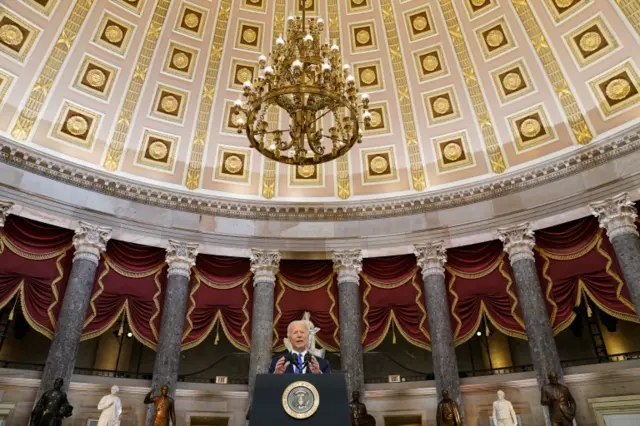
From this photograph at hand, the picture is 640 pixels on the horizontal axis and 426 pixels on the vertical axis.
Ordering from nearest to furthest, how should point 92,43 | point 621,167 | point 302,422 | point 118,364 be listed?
point 302,422
point 621,167
point 92,43
point 118,364

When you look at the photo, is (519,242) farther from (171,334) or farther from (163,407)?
(163,407)

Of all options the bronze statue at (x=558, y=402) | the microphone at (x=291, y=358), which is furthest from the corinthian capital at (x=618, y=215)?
the microphone at (x=291, y=358)

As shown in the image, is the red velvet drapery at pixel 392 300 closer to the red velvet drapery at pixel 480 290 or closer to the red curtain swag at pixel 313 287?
the red curtain swag at pixel 313 287

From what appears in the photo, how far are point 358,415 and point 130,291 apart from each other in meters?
7.69

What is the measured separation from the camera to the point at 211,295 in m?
16.1

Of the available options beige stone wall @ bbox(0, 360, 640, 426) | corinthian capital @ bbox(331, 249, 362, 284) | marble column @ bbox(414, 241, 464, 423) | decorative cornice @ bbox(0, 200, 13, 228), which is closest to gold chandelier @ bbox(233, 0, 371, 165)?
corinthian capital @ bbox(331, 249, 362, 284)

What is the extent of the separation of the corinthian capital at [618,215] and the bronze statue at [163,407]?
41.4 ft

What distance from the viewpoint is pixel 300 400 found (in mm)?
4387

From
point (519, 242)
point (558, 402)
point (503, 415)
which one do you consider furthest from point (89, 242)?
point (558, 402)

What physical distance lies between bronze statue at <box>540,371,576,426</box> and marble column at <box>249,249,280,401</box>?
7.28 metres

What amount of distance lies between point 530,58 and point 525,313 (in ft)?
27.0

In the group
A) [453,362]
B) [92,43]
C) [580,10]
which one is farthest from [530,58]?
[92,43]

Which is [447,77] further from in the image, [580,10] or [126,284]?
[126,284]

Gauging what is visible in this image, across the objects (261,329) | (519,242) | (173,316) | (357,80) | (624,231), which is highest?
(357,80)
